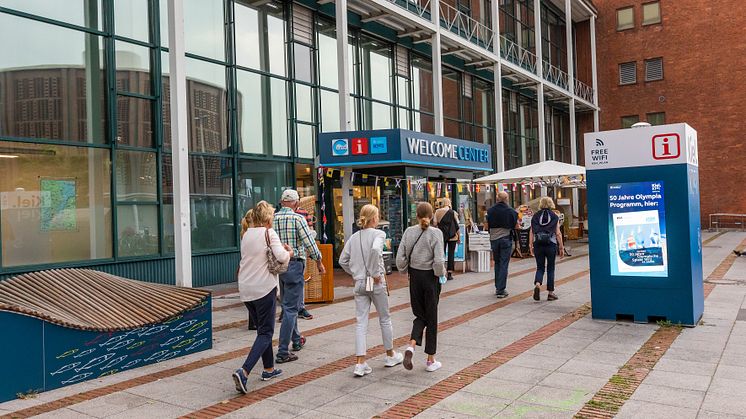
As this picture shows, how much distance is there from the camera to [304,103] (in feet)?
49.5

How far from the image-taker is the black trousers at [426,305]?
18.7 ft

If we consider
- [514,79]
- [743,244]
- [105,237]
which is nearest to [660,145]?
[105,237]

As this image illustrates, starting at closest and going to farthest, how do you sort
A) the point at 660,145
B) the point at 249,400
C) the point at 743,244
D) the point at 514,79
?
the point at 249,400
the point at 660,145
the point at 743,244
the point at 514,79

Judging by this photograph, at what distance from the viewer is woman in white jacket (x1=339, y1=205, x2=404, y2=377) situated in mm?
5605

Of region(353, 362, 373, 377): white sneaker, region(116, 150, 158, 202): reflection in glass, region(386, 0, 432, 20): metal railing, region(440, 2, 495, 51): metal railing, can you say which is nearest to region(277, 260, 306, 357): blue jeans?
region(353, 362, 373, 377): white sneaker

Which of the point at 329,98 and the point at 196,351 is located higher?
the point at 329,98

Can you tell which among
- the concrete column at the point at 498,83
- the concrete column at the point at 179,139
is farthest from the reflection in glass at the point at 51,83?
the concrete column at the point at 498,83

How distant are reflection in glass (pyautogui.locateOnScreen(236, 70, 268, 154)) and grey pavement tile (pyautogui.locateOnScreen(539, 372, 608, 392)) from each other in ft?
31.3

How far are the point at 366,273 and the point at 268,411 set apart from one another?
1.57m

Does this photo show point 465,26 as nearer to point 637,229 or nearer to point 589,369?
point 637,229

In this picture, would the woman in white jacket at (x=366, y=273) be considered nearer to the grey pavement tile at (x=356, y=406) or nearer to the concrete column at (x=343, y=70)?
the grey pavement tile at (x=356, y=406)

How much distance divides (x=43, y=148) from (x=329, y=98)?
25.2 feet

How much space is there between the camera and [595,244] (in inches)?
314

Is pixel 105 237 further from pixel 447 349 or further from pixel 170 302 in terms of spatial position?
pixel 447 349
